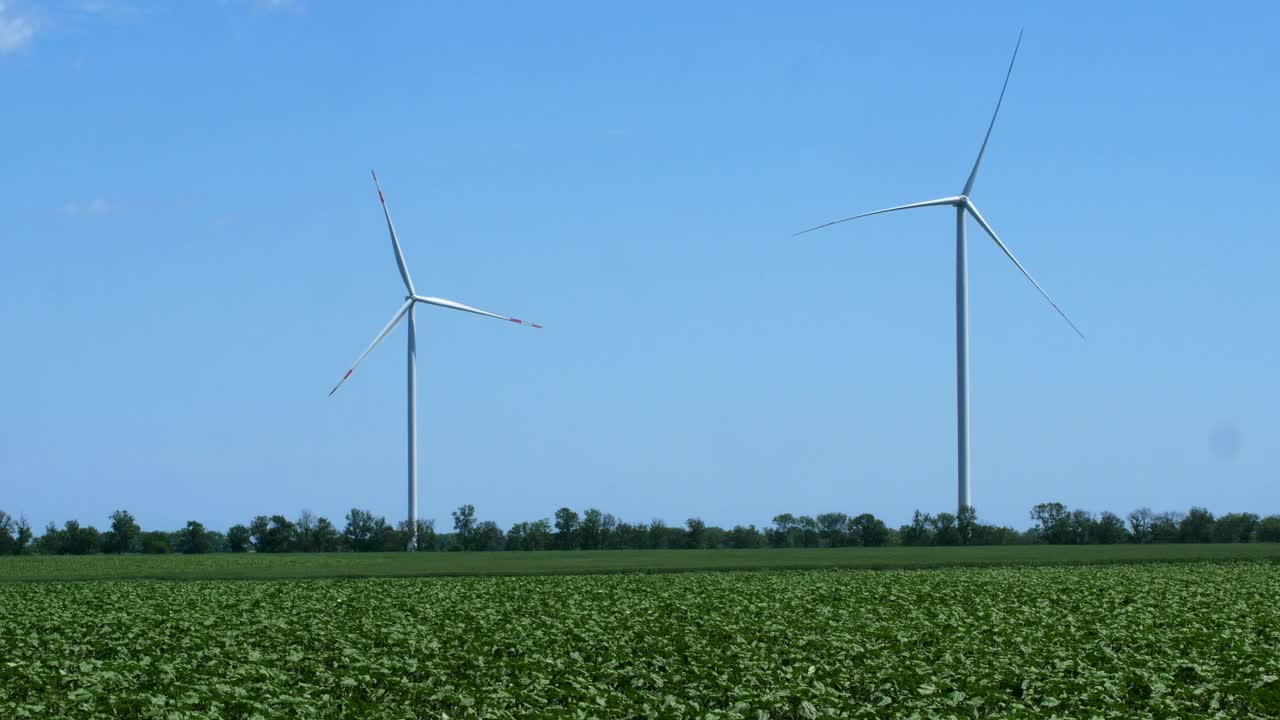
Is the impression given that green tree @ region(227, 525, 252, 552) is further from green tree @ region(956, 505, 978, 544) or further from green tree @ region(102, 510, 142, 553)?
green tree @ region(956, 505, 978, 544)

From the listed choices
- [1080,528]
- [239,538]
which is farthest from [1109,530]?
[239,538]

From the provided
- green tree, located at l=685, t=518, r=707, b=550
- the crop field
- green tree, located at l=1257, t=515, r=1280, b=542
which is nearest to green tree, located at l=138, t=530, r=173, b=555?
green tree, located at l=685, t=518, r=707, b=550

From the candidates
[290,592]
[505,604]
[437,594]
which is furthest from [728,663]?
[290,592]

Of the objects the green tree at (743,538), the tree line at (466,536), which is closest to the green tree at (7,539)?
the tree line at (466,536)

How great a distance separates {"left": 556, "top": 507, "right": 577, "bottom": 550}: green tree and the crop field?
258 ft

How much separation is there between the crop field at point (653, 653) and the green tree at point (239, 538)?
81215mm

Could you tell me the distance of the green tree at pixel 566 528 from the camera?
121812 millimetres

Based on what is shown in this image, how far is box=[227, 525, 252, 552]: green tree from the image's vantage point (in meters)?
123

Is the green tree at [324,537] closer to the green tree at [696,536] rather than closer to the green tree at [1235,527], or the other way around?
the green tree at [696,536]

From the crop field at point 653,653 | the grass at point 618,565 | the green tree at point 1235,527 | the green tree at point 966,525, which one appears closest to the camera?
the crop field at point 653,653

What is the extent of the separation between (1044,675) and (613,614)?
1322 centimetres

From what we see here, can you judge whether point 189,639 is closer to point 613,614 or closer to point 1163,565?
point 613,614

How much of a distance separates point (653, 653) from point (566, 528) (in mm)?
97565

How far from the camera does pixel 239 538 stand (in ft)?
403
